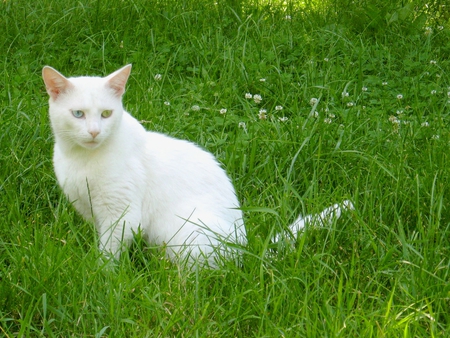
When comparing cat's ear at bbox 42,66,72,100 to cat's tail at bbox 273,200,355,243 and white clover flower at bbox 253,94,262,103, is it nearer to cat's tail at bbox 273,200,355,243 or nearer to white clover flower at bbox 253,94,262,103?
cat's tail at bbox 273,200,355,243

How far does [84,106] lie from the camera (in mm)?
2936

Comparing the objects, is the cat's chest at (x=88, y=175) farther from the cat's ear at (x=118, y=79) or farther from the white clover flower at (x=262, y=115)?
the white clover flower at (x=262, y=115)

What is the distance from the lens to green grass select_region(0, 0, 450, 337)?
2.41 metres

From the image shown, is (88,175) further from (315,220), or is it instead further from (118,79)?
(315,220)

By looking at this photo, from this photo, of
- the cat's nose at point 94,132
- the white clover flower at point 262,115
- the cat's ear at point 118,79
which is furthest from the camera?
the white clover flower at point 262,115

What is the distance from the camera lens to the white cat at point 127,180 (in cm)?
295

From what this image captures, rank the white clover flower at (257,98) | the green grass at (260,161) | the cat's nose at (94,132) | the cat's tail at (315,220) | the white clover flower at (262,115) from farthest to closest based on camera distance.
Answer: the white clover flower at (257,98)
the white clover flower at (262,115)
the cat's nose at (94,132)
the cat's tail at (315,220)
the green grass at (260,161)

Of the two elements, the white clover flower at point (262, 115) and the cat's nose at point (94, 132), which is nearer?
the cat's nose at point (94, 132)

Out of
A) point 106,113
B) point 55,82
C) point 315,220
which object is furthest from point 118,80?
point 315,220

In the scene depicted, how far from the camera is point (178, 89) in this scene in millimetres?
4395

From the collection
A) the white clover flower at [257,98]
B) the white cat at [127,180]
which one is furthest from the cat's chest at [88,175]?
the white clover flower at [257,98]

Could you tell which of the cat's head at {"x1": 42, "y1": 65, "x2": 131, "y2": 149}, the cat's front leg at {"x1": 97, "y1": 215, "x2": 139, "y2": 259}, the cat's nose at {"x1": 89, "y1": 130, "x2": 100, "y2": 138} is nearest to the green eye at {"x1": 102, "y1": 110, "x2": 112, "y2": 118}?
the cat's head at {"x1": 42, "y1": 65, "x2": 131, "y2": 149}

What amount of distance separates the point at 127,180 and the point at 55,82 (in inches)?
21.2

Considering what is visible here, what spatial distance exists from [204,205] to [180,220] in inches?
5.2
